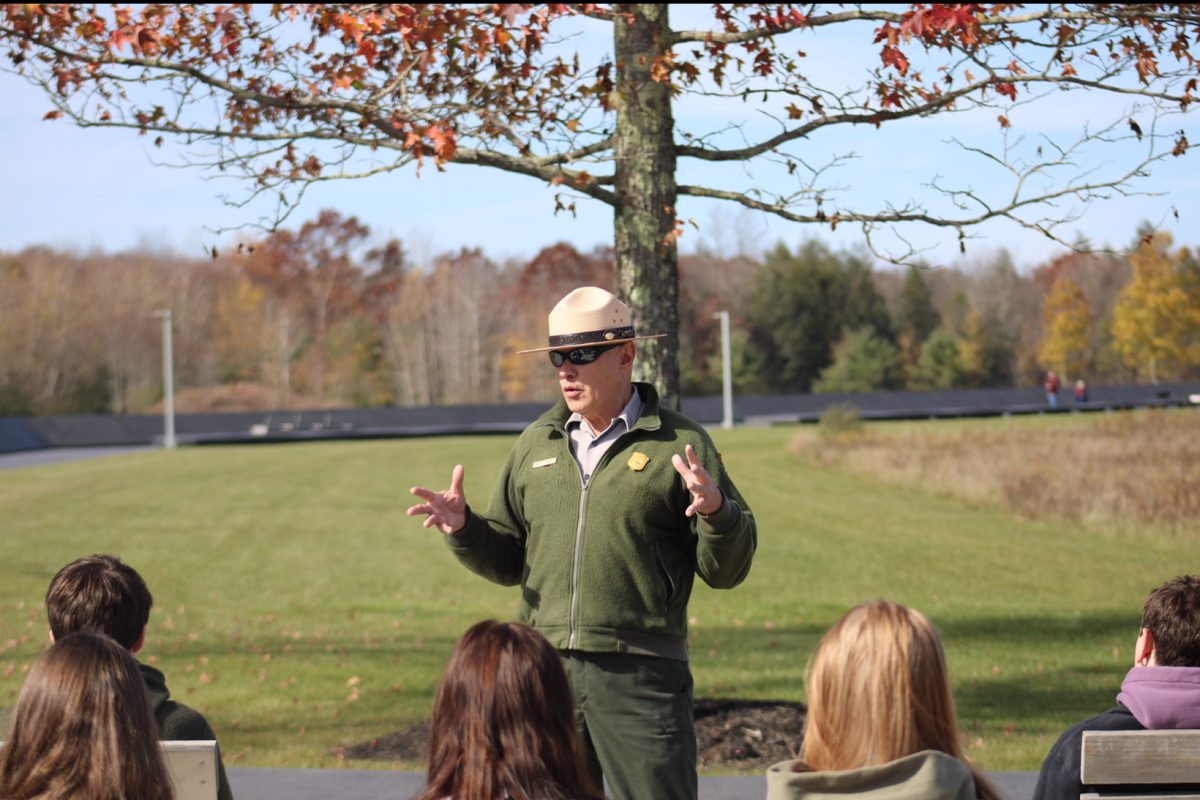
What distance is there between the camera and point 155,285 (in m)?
95.4

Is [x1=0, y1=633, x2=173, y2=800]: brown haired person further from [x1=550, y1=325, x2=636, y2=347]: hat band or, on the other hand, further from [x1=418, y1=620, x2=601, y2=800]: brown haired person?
[x1=550, y1=325, x2=636, y2=347]: hat band

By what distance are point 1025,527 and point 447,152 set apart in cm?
1742

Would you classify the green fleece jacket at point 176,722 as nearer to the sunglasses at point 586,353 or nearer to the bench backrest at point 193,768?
the bench backrest at point 193,768

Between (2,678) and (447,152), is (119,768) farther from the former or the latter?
(2,678)

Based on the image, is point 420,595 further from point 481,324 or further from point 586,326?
point 481,324

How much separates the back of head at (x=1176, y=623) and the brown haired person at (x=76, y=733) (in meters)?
2.60

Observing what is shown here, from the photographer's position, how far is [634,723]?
432 cm

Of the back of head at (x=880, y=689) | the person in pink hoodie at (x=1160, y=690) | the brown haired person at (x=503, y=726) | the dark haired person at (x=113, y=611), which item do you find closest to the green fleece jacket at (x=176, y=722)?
the dark haired person at (x=113, y=611)

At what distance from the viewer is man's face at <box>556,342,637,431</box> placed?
14.8 feet

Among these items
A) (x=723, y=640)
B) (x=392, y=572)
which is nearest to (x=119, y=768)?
(x=723, y=640)

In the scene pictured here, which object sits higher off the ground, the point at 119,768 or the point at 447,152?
the point at 447,152

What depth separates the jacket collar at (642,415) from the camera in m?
4.50

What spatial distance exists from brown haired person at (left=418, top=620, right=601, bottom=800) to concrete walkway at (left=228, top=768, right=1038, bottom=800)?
371cm

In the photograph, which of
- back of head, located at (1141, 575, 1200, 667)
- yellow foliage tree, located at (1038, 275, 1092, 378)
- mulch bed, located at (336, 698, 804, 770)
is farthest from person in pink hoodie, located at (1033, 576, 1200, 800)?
yellow foliage tree, located at (1038, 275, 1092, 378)
